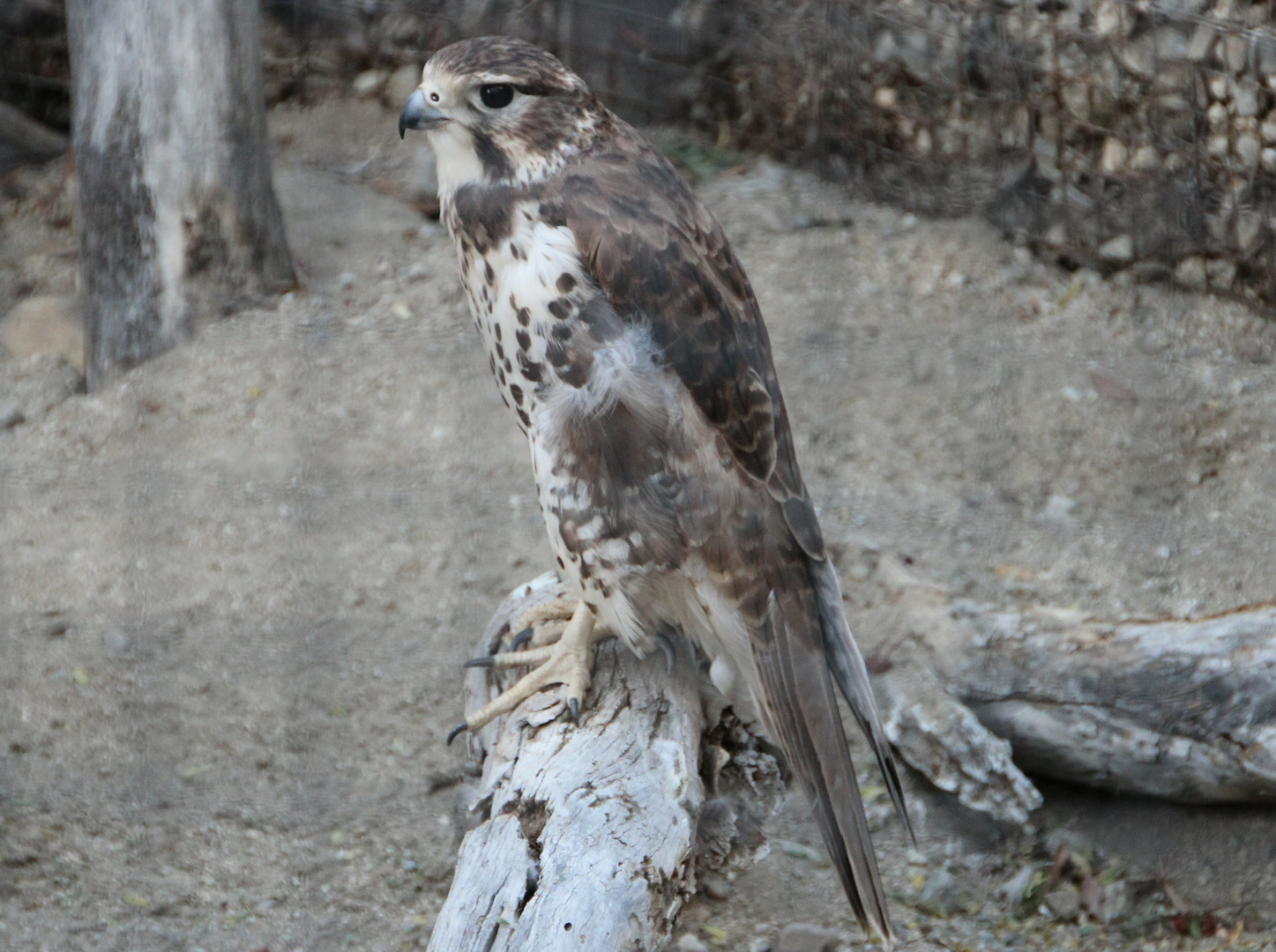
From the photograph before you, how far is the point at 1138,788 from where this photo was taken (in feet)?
7.26

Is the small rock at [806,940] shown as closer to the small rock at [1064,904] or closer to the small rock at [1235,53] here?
the small rock at [1064,904]

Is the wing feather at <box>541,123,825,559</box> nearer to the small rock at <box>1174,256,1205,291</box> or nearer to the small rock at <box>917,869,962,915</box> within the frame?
the small rock at <box>917,869,962,915</box>

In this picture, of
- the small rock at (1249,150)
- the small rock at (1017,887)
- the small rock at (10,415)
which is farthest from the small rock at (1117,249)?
the small rock at (10,415)

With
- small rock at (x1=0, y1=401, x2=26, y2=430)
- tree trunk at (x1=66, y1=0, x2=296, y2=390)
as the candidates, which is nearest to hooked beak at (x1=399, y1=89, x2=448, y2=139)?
tree trunk at (x1=66, y1=0, x2=296, y2=390)

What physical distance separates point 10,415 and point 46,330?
0.34 m

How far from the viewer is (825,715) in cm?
183

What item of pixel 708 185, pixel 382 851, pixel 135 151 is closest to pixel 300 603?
pixel 382 851

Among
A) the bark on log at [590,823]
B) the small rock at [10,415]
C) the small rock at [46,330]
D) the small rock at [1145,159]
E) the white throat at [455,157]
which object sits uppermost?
the white throat at [455,157]

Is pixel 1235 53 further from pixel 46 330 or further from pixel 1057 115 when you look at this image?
pixel 46 330

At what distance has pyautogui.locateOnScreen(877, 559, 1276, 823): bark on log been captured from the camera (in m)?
2.09

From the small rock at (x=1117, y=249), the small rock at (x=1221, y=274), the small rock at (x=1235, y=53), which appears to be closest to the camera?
the small rock at (x=1235, y=53)

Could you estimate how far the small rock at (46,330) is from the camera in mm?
3457

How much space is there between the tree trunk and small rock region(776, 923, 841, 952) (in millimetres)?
2016

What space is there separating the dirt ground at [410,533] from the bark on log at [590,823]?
0.44 metres
